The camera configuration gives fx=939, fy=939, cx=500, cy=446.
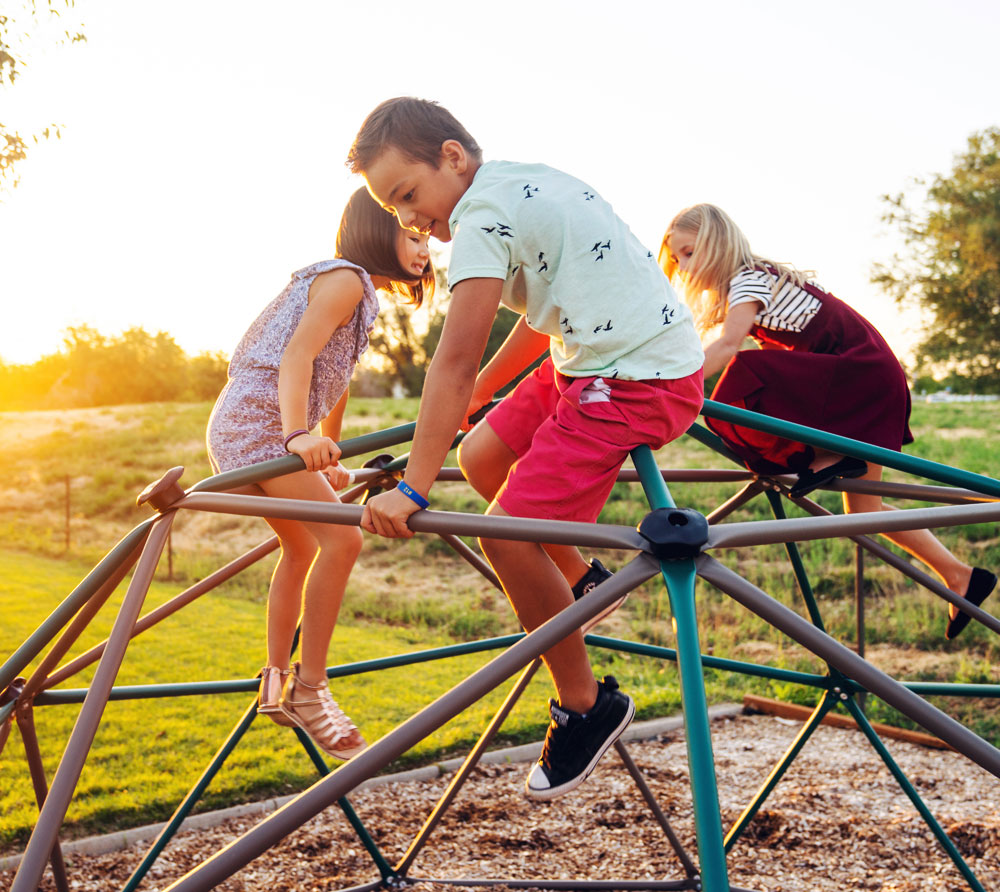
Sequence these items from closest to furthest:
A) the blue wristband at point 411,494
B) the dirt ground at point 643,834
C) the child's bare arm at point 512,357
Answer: the blue wristband at point 411,494 < the child's bare arm at point 512,357 < the dirt ground at point 643,834

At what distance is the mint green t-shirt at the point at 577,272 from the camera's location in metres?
1.73

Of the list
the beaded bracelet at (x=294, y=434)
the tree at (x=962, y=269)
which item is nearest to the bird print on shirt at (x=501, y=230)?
the beaded bracelet at (x=294, y=434)

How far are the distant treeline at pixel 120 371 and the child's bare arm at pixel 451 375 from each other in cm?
2283

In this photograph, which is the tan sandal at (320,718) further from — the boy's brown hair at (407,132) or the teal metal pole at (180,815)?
the boy's brown hair at (407,132)

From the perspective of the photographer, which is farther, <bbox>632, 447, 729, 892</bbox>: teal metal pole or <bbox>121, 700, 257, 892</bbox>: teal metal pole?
<bbox>121, 700, 257, 892</bbox>: teal metal pole

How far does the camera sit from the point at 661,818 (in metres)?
3.04

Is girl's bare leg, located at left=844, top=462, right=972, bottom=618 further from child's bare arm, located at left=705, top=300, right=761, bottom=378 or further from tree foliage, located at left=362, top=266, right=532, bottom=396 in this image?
tree foliage, located at left=362, top=266, right=532, bottom=396

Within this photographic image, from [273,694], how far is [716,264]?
1.83 meters

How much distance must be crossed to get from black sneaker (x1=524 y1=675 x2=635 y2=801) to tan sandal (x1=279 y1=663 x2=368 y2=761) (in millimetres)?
606

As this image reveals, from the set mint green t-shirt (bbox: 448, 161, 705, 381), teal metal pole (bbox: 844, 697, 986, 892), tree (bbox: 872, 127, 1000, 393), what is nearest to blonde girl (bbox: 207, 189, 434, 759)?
mint green t-shirt (bbox: 448, 161, 705, 381)

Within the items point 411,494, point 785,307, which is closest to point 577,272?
point 411,494

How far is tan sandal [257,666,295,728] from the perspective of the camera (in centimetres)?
254

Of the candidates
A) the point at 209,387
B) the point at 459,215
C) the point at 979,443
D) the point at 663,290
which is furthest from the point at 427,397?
the point at 209,387

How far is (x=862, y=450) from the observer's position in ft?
7.03
